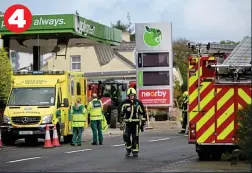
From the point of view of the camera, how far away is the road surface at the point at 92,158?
16562 mm

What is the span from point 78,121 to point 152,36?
15.6m

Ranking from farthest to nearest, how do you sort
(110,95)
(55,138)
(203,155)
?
1. (110,95)
2. (55,138)
3. (203,155)

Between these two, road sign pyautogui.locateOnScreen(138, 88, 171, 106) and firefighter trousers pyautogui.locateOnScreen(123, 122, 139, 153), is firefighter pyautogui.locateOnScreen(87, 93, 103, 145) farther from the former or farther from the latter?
road sign pyautogui.locateOnScreen(138, 88, 171, 106)

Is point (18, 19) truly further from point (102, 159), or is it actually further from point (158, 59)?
A: point (102, 159)

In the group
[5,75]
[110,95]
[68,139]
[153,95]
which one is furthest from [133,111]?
[110,95]

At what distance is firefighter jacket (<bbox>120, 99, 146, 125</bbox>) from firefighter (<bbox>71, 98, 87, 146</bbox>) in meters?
5.22

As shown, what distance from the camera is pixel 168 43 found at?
131ft

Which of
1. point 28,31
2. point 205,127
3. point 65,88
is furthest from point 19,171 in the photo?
point 28,31

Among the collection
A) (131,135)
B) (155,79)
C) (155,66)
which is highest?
(155,66)

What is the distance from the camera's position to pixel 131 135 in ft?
65.8

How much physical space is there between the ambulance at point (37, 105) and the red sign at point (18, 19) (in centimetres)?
652

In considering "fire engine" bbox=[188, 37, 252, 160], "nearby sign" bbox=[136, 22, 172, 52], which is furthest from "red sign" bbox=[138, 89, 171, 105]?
"fire engine" bbox=[188, 37, 252, 160]

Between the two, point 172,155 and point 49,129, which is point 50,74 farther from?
point 172,155

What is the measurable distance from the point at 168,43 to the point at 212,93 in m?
22.8
